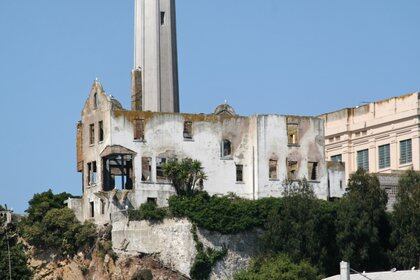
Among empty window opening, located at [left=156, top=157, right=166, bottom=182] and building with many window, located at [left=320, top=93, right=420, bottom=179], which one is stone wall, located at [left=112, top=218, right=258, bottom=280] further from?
building with many window, located at [left=320, top=93, right=420, bottom=179]

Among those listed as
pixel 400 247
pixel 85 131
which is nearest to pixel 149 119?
pixel 85 131

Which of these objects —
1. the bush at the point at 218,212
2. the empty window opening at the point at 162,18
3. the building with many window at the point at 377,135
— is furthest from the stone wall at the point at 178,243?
the empty window opening at the point at 162,18

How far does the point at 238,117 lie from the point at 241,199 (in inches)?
203

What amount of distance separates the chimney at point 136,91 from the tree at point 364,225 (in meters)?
13.8

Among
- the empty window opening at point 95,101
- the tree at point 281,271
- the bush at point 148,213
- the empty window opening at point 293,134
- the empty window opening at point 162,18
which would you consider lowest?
the tree at point 281,271

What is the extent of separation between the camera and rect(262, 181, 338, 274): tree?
9600cm

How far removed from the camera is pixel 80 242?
328ft

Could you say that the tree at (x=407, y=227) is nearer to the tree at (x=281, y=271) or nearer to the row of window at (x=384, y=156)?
the tree at (x=281, y=271)

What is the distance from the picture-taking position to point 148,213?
321ft

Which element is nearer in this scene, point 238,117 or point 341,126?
point 238,117

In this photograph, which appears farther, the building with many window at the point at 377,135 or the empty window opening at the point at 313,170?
the building with many window at the point at 377,135

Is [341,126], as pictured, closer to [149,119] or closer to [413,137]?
[413,137]

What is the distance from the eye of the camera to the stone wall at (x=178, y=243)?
318 feet

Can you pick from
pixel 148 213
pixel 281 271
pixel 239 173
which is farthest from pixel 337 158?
pixel 281 271
